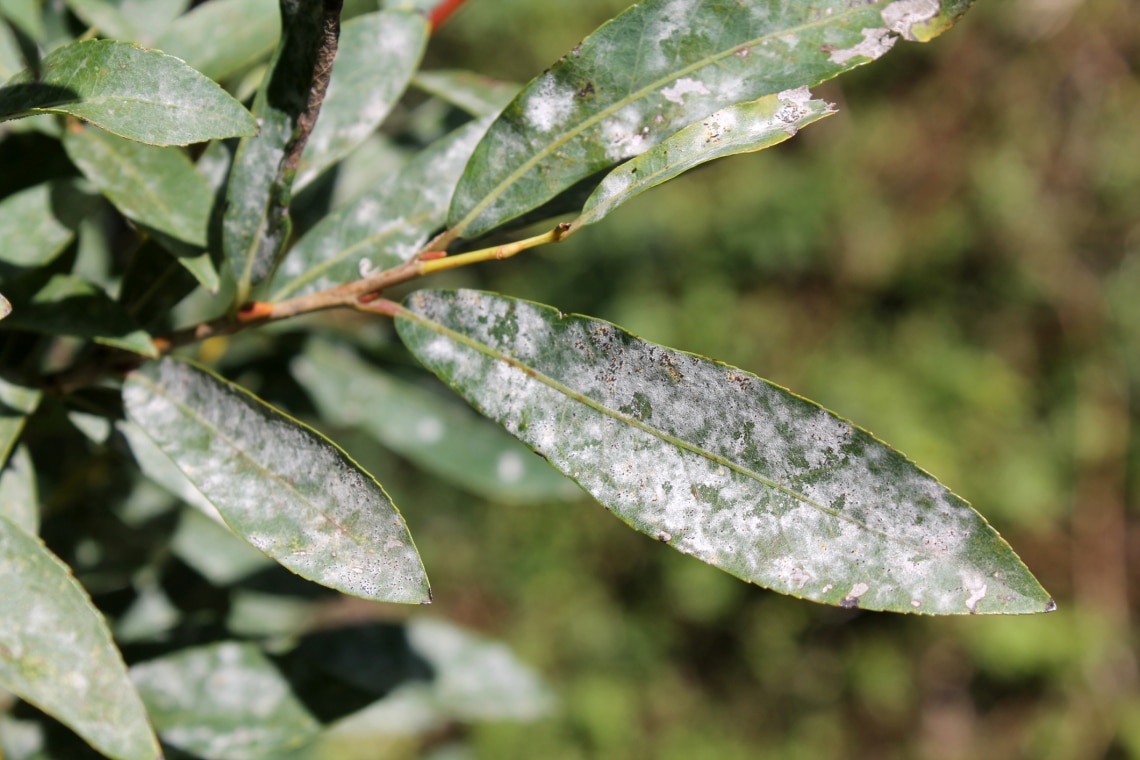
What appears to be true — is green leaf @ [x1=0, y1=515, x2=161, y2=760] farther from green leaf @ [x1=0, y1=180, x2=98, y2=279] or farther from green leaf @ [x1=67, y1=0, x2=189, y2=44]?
green leaf @ [x1=67, y1=0, x2=189, y2=44]

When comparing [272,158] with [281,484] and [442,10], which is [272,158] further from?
[442,10]

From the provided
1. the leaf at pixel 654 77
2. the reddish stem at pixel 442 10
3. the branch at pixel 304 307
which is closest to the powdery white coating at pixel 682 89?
the leaf at pixel 654 77

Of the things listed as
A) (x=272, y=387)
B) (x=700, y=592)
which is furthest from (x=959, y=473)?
(x=272, y=387)

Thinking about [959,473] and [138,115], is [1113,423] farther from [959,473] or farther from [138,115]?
[138,115]

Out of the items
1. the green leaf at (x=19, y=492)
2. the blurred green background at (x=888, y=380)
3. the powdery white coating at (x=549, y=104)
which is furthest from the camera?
the blurred green background at (x=888, y=380)

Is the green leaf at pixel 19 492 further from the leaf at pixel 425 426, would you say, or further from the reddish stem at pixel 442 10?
the reddish stem at pixel 442 10

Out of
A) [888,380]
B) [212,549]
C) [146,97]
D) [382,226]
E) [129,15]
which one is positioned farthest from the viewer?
[888,380]

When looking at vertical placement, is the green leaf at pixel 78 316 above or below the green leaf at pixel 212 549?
above

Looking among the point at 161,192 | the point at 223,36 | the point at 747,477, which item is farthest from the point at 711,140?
the point at 223,36

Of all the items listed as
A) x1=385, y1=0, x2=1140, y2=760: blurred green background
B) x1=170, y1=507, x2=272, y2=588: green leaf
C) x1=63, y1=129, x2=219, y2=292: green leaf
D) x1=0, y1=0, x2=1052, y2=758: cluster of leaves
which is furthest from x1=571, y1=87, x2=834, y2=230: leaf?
x1=385, y1=0, x2=1140, y2=760: blurred green background
